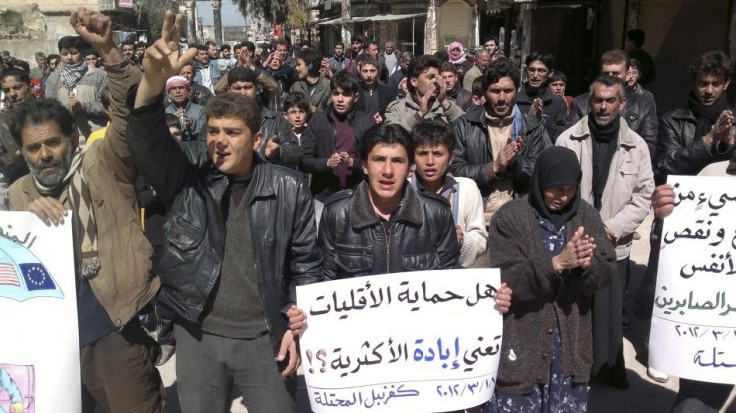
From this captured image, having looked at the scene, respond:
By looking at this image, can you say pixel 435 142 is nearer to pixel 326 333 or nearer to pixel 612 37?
pixel 326 333

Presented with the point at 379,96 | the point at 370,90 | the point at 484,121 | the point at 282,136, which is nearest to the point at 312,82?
the point at 370,90

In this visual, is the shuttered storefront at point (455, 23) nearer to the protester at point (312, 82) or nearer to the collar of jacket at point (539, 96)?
the protester at point (312, 82)

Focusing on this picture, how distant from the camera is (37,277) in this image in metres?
2.80

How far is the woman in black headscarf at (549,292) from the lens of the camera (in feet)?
10.0

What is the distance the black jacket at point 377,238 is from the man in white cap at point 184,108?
10.3 feet

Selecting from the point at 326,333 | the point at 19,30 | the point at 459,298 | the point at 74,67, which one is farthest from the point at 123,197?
the point at 19,30

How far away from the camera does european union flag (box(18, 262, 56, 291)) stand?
9.18 ft

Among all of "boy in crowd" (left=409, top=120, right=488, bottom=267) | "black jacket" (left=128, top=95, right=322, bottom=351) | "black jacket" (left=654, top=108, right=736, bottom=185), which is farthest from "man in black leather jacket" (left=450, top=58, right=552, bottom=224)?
"black jacket" (left=128, top=95, right=322, bottom=351)

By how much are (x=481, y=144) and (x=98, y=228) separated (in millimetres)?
2459

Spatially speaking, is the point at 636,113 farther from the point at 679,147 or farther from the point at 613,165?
the point at 613,165

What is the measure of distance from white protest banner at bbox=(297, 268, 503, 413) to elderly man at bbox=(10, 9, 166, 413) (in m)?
0.78

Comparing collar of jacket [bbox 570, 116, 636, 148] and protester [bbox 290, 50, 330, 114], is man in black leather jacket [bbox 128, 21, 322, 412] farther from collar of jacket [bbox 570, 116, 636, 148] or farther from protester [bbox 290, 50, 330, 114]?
protester [bbox 290, 50, 330, 114]

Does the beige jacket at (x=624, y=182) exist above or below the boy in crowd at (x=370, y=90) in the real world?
below

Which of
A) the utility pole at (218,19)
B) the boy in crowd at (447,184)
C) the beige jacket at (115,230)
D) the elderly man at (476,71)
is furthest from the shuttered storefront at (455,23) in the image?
the utility pole at (218,19)
